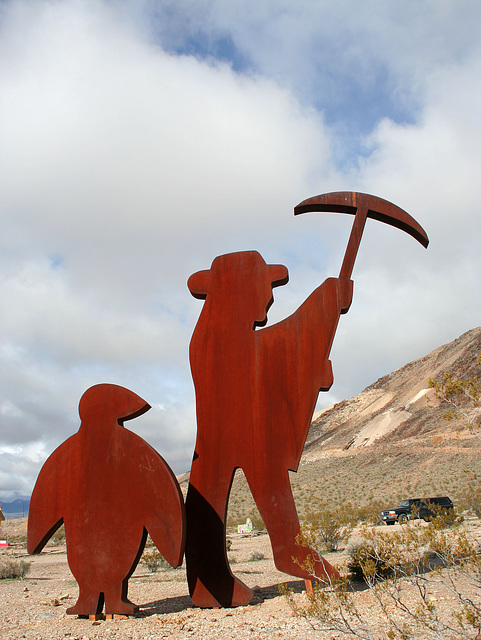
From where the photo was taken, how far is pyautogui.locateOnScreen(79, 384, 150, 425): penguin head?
6965 millimetres

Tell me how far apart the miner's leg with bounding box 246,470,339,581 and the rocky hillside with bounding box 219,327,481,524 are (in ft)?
38.0

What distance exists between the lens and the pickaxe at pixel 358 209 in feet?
25.4

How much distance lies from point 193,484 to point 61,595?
4.07 metres

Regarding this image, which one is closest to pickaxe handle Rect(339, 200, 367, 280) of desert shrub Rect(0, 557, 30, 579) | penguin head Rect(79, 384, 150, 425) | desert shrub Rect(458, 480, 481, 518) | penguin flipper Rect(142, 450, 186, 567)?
penguin head Rect(79, 384, 150, 425)

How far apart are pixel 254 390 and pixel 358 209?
305cm

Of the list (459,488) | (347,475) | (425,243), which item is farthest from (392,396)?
(425,243)

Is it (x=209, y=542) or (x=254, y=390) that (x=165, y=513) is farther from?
(x=254, y=390)

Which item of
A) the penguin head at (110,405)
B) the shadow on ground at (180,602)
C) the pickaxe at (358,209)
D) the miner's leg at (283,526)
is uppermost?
the pickaxe at (358,209)

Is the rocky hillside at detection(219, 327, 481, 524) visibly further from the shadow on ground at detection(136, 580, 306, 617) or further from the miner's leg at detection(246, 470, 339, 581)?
the miner's leg at detection(246, 470, 339, 581)

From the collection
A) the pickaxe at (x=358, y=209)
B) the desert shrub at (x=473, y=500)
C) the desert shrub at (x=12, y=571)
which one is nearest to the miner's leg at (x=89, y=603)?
the pickaxe at (x=358, y=209)

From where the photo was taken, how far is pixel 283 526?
21.7ft

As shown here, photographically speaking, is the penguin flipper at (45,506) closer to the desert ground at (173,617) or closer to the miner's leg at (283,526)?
the desert ground at (173,617)

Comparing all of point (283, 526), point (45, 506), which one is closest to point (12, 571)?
point (45, 506)

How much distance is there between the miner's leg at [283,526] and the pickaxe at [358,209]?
3.33 meters
